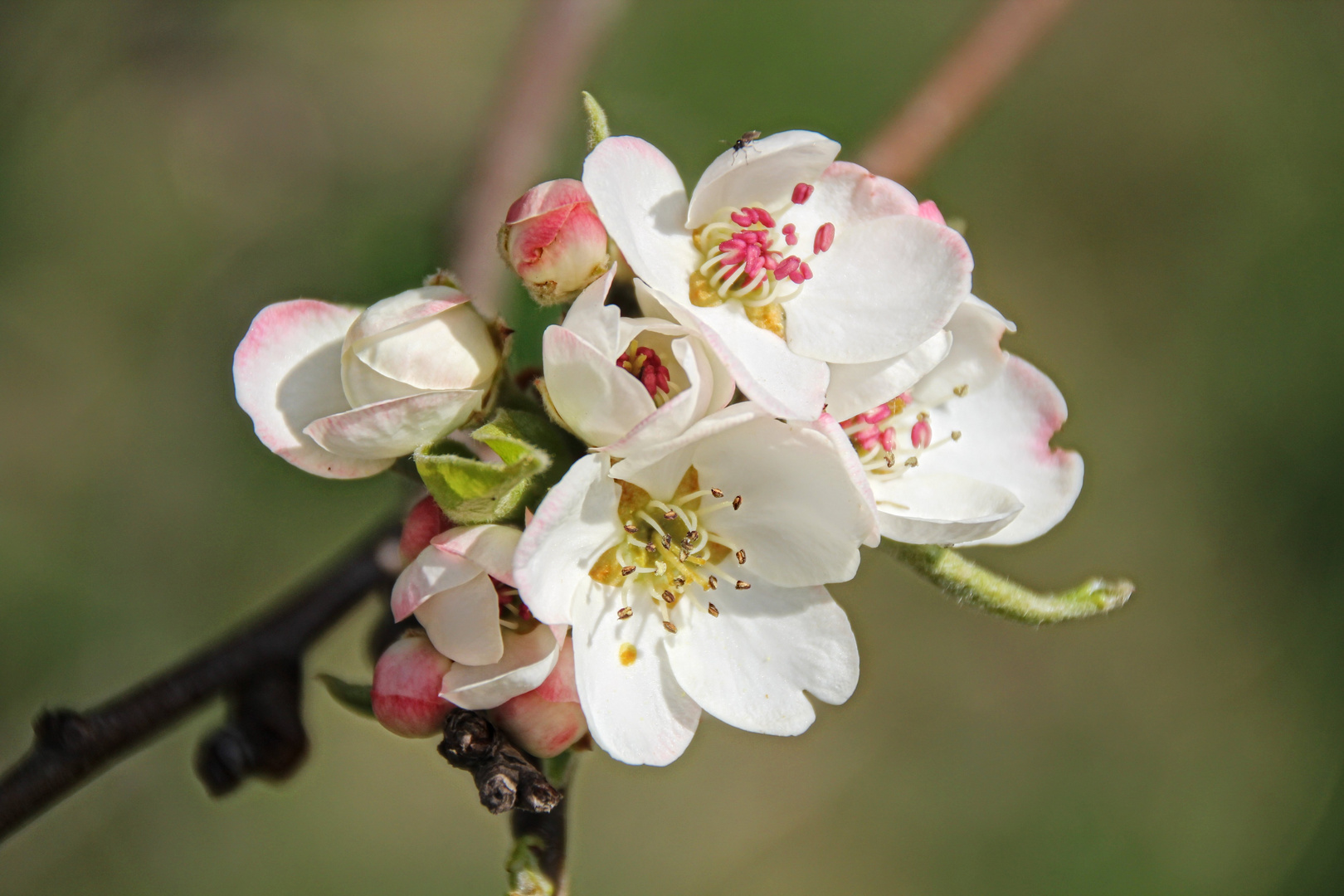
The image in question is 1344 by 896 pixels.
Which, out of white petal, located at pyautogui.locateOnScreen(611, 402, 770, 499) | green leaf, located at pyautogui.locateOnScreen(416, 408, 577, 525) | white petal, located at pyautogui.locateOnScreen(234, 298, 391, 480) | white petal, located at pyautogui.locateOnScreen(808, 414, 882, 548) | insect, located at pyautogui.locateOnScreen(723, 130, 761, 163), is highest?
insect, located at pyautogui.locateOnScreen(723, 130, 761, 163)

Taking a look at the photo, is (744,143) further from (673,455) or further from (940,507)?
(940,507)

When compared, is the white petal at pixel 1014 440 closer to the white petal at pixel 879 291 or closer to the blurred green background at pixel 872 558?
the white petal at pixel 879 291

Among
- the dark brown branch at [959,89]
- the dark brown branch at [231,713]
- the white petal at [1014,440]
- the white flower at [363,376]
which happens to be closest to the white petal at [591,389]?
the white flower at [363,376]

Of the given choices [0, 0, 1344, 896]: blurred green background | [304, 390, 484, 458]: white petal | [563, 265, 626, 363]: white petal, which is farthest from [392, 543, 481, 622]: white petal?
[0, 0, 1344, 896]: blurred green background

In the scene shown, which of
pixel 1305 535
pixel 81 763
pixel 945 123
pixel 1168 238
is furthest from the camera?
pixel 1168 238

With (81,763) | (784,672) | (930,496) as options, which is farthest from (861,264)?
(81,763)

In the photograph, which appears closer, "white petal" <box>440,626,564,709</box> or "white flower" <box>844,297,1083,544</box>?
"white petal" <box>440,626,564,709</box>

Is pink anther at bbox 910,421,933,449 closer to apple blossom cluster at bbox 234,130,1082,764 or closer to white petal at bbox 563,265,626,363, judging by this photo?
apple blossom cluster at bbox 234,130,1082,764

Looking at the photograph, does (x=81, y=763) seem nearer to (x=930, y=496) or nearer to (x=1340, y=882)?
(x=930, y=496)
